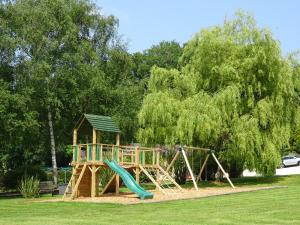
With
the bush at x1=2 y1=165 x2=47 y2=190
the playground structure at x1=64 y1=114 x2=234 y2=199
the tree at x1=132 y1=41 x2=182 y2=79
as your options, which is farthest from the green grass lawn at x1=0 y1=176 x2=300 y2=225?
the tree at x1=132 y1=41 x2=182 y2=79

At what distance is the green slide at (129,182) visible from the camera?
19.7 metres

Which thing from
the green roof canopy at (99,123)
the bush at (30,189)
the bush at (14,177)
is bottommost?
the bush at (30,189)

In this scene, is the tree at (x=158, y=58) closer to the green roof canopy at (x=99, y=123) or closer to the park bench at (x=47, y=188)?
the park bench at (x=47, y=188)

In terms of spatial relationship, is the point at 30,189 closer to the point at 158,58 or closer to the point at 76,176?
the point at 76,176

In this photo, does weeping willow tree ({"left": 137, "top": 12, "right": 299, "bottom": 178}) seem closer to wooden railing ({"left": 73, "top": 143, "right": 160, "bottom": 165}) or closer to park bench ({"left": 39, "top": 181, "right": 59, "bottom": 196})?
wooden railing ({"left": 73, "top": 143, "right": 160, "bottom": 165})

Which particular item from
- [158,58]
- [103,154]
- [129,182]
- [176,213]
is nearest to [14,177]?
[103,154]

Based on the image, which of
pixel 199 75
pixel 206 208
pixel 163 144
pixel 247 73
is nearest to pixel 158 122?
pixel 163 144

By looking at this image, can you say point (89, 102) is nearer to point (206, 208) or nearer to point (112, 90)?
point (112, 90)

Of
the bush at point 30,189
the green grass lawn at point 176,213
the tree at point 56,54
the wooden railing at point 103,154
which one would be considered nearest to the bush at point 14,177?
the tree at point 56,54

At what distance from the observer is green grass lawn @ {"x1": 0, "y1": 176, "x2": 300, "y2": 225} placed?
12116mm

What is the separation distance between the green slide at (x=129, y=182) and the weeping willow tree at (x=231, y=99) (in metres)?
5.24

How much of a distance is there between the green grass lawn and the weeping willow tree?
→ 7.83m

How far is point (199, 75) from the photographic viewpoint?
28672mm

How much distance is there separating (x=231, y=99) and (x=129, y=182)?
8.31m
